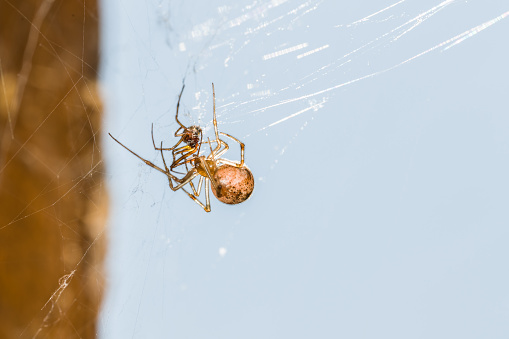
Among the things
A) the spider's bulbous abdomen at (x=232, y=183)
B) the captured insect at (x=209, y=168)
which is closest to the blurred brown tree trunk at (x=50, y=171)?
the captured insect at (x=209, y=168)

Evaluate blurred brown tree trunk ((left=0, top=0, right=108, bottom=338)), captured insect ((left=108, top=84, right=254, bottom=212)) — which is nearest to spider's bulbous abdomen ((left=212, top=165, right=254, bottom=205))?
captured insect ((left=108, top=84, right=254, bottom=212))

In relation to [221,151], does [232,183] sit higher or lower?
lower

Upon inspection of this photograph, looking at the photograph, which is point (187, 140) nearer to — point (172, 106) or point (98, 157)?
point (172, 106)

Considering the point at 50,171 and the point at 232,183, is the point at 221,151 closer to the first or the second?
the point at 232,183

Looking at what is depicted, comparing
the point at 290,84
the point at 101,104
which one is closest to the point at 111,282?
the point at 101,104

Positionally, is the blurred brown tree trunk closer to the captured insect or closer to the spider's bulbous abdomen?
the captured insect

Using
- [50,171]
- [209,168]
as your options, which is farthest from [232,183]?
[50,171]
